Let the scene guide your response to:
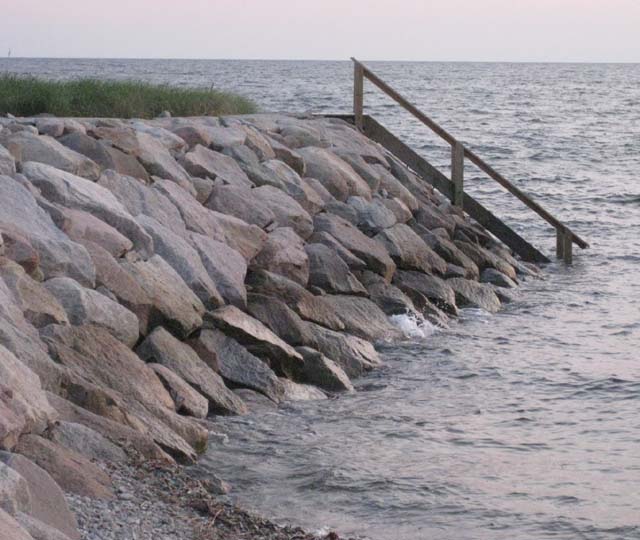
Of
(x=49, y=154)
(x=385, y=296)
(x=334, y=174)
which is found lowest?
(x=385, y=296)

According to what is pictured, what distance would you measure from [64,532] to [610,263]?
13.5 m

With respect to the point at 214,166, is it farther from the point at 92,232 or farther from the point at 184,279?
the point at 92,232

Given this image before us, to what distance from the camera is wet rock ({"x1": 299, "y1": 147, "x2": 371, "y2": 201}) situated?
46.8ft

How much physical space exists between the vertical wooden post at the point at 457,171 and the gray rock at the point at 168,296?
23.7 ft

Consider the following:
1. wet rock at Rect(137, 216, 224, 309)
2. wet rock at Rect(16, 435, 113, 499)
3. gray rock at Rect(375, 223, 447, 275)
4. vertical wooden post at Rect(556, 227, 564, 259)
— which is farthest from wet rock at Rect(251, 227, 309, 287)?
vertical wooden post at Rect(556, 227, 564, 259)

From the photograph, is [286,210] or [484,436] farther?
[286,210]

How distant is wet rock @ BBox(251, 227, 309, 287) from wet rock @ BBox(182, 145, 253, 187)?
0.95 m

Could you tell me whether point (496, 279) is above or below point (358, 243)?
below

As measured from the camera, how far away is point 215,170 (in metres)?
12.6

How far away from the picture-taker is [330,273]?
12.1 m

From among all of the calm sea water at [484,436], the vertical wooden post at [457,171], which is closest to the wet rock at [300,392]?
the calm sea water at [484,436]

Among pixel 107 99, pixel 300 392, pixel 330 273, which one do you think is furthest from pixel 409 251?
pixel 107 99

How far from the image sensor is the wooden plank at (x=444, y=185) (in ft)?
54.4

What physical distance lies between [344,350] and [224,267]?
1.36 metres
